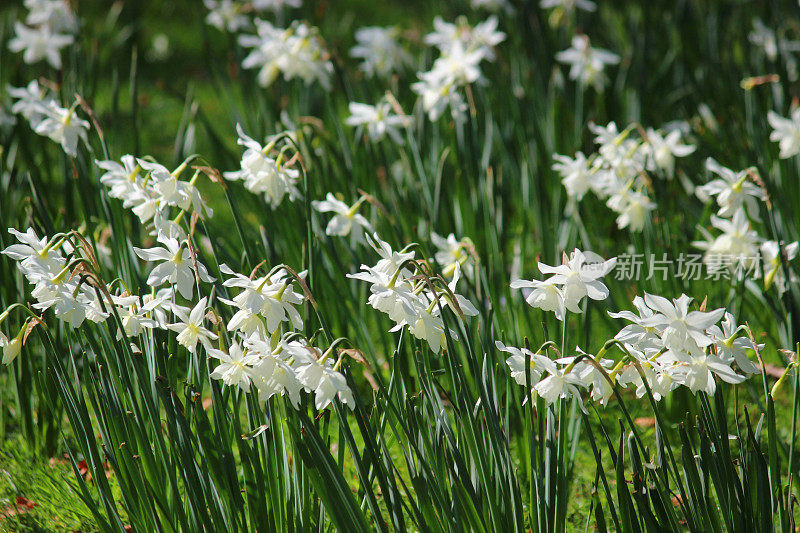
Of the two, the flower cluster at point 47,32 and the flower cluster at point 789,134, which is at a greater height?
the flower cluster at point 47,32

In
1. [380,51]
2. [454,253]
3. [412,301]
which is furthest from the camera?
[380,51]

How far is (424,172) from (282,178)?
853 millimetres

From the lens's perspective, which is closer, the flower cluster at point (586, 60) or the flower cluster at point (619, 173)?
the flower cluster at point (619, 173)

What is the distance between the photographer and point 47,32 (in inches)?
132

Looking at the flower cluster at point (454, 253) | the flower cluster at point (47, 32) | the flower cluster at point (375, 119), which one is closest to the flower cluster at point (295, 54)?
the flower cluster at point (375, 119)

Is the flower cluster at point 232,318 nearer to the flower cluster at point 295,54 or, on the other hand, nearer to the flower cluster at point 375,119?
the flower cluster at point 375,119

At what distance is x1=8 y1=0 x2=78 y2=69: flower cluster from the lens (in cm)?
323

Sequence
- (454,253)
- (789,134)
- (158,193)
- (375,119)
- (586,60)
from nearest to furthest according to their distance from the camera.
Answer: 1. (158,193)
2. (454,253)
3. (789,134)
4. (375,119)
5. (586,60)

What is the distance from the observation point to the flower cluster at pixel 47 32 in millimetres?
3234

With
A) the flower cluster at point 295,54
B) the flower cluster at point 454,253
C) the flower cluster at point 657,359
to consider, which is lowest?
the flower cluster at point 657,359

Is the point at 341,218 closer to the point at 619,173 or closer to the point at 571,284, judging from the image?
the point at 571,284

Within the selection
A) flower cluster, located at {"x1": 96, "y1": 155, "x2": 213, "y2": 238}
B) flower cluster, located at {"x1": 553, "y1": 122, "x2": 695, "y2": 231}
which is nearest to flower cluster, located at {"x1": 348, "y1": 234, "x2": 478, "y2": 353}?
flower cluster, located at {"x1": 96, "y1": 155, "x2": 213, "y2": 238}

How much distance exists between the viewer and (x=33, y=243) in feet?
4.93

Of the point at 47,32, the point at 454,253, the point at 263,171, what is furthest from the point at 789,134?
the point at 47,32
